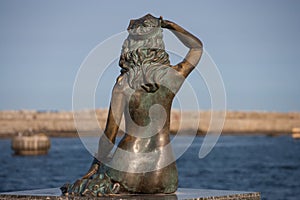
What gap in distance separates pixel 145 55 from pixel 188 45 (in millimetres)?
546

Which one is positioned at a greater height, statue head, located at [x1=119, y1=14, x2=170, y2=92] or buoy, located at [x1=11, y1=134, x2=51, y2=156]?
statue head, located at [x1=119, y1=14, x2=170, y2=92]

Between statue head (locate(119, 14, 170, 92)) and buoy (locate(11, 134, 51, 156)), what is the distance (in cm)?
6527

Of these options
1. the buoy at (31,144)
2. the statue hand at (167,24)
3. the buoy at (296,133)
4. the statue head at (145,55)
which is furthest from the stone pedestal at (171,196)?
the buoy at (296,133)

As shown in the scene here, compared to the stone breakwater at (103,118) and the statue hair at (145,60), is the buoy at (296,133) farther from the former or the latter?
the statue hair at (145,60)

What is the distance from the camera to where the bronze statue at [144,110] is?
434 inches

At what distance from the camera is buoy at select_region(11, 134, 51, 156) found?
76250 millimetres

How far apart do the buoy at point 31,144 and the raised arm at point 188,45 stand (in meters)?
65.3

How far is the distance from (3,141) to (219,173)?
3310 inches

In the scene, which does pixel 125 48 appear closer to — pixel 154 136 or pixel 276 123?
pixel 154 136

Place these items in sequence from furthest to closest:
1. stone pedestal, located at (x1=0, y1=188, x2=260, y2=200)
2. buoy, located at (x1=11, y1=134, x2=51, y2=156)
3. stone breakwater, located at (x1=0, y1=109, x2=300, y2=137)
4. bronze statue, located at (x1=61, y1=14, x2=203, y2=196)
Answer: stone breakwater, located at (x1=0, y1=109, x2=300, y2=137)
buoy, located at (x1=11, y1=134, x2=51, y2=156)
bronze statue, located at (x1=61, y1=14, x2=203, y2=196)
stone pedestal, located at (x1=0, y1=188, x2=260, y2=200)

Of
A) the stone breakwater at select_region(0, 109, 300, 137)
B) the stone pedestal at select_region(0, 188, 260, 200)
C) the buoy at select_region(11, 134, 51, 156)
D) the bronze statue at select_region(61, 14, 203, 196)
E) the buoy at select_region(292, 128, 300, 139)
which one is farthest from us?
the buoy at select_region(292, 128, 300, 139)

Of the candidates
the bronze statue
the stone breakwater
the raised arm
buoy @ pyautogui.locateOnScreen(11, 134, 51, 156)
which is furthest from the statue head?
the stone breakwater

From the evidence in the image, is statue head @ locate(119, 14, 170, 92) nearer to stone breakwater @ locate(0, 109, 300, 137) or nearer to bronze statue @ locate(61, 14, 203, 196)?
bronze statue @ locate(61, 14, 203, 196)

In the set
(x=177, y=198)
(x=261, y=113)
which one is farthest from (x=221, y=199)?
(x=261, y=113)
